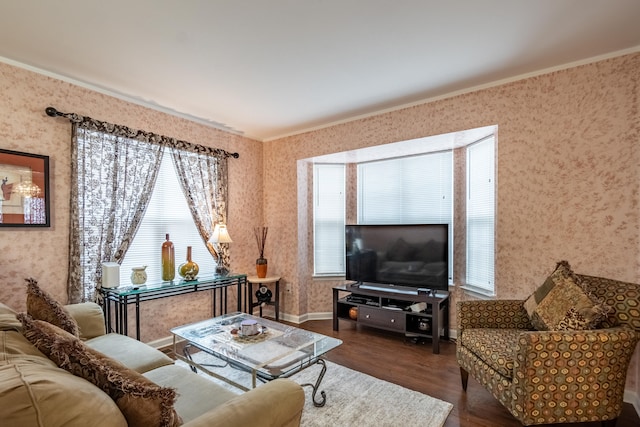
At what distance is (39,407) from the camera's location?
2.41ft

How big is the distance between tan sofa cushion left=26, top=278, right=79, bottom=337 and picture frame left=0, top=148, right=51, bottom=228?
102cm

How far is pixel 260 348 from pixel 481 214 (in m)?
2.69

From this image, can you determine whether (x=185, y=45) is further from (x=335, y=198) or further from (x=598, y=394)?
(x=598, y=394)

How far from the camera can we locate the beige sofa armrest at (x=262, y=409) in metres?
1.05

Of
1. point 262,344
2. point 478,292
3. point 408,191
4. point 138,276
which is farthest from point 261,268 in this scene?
point 478,292

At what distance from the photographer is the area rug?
81.7 inches

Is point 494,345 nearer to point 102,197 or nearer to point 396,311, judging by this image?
point 396,311

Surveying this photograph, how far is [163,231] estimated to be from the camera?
349 centimetres

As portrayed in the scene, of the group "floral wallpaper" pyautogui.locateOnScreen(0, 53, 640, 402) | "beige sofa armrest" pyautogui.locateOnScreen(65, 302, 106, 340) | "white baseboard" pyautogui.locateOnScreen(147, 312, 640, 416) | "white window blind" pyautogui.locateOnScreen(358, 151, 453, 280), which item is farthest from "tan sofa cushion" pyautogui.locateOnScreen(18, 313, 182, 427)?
"white window blind" pyautogui.locateOnScreen(358, 151, 453, 280)

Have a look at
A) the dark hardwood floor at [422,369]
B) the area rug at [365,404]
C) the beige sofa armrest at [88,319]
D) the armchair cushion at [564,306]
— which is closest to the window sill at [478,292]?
Result: the dark hardwood floor at [422,369]

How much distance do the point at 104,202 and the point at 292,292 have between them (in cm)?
246

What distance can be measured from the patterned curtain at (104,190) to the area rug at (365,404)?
51.4 inches

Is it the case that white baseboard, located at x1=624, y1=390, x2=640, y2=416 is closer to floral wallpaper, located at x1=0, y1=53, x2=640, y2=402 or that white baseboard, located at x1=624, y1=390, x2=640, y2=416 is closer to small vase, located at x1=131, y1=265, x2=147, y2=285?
floral wallpaper, located at x1=0, y1=53, x2=640, y2=402

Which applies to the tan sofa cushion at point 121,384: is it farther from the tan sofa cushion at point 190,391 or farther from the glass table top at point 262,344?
the glass table top at point 262,344
